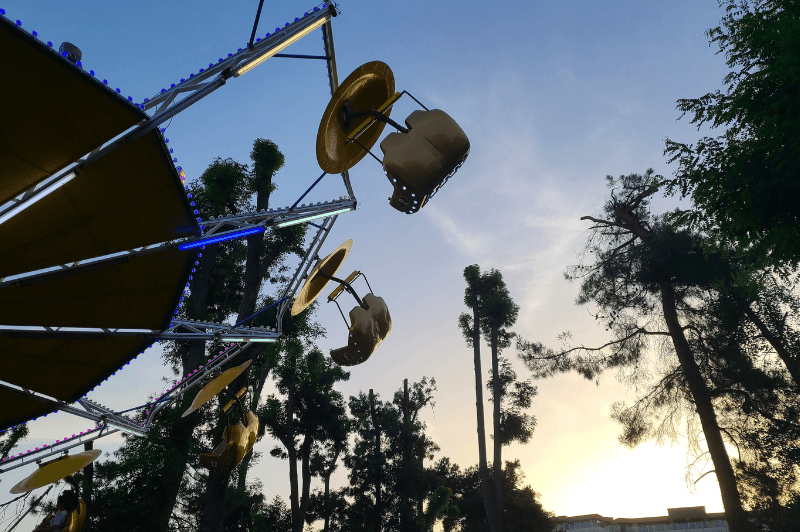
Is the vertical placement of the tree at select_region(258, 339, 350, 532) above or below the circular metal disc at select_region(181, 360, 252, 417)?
above

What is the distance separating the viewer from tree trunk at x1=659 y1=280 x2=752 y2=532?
1461 centimetres

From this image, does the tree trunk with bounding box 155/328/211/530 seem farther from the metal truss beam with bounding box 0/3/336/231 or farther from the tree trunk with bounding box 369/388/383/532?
the tree trunk with bounding box 369/388/383/532

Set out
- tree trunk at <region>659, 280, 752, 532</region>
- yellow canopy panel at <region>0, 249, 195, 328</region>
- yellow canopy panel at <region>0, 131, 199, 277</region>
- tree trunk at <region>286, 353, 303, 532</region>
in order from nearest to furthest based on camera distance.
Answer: yellow canopy panel at <region>0, 131, 199, 277</region>
yellow canopy panel at <region>0, 249, 195, 328</region>
tree trunk at <region>659, 280, 752, 532</region>
tree trunk at <region>286, 353, 303, 532</region>

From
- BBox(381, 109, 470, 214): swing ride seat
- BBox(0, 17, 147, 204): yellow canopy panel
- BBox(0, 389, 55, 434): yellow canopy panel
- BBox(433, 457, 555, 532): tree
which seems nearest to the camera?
BBox(381, 109, 470, 214): swing ride seat

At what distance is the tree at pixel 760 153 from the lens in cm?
918

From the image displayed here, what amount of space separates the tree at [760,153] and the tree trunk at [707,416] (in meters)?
6.58

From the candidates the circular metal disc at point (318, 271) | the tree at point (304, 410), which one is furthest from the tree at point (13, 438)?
the circular metal disc at point (318, 271)

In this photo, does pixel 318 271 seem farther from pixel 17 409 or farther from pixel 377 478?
pixel 377 478

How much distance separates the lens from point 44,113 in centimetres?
524

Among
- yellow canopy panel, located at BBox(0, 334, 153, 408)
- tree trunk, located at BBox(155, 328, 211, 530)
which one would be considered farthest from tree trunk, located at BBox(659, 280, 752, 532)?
tree trunk, located at BBox(155, 328, 211, 530)

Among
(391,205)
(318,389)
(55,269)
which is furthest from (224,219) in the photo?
(318,389)

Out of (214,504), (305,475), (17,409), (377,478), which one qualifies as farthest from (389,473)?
(17,409)

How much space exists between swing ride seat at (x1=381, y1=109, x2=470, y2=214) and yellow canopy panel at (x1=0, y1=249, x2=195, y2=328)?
5774 mm

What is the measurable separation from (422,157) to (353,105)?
4.75 feet
